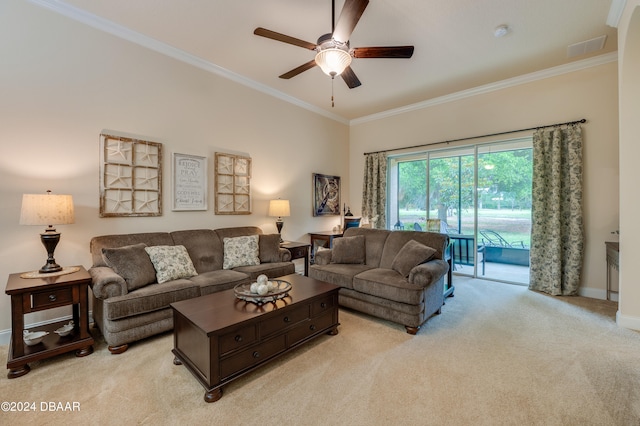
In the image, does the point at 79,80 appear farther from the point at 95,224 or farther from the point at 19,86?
the point at 95,224

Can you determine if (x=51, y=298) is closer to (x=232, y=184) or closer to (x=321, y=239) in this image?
(x=232, y=184)

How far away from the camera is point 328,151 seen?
19.2 ft

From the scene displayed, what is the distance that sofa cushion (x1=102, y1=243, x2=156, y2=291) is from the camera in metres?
2.61

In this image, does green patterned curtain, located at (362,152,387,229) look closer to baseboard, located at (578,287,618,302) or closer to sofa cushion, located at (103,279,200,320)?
baseboard, located at (578,287,618,302)

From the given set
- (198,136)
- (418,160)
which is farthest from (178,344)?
(418,160)

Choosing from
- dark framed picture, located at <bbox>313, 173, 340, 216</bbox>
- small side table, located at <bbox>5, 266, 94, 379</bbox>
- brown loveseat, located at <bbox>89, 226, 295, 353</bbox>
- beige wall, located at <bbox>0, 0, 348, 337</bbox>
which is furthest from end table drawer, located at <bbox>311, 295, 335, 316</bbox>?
dark framed picture, located at <bbox>313, 173, 340, 216</bbox>

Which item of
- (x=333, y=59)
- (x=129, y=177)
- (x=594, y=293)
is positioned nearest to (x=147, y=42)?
(x=129, y=177)

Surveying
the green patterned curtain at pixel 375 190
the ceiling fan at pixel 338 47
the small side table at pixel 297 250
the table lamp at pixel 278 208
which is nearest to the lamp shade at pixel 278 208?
the table lamp at pixel 278 208

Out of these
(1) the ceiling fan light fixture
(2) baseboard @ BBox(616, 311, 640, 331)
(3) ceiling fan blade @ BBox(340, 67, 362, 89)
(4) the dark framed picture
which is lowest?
(2) baseboard @ BBox(616, 311, 640, 331)

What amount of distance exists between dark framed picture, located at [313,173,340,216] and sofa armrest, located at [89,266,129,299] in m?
3.52

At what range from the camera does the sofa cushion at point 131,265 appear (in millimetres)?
2613

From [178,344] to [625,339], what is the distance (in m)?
4.03

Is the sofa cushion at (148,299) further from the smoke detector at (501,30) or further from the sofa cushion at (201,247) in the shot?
the smoke detector at (501,30)

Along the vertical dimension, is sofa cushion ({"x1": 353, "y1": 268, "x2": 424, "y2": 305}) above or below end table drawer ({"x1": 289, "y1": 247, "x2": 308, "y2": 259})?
below
